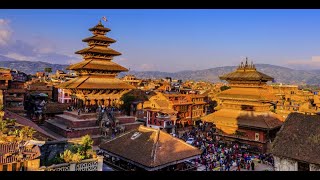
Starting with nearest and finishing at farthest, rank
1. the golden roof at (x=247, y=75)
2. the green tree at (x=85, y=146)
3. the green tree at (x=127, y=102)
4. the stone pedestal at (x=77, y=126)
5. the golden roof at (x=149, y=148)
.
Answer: the green tree at (x=85, y=146)
the golden roof at (x=149, y=148)
the stone pedestal at (x=77, y=126)
the golden roof at (x=247, y=75)
the green tree at (x=127, y=102)

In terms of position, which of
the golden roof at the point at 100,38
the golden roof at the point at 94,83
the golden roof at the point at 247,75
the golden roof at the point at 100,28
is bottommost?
the golden roof at the point at 94,83

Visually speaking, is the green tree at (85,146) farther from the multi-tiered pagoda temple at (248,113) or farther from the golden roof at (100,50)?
the golden roof at (100,50)

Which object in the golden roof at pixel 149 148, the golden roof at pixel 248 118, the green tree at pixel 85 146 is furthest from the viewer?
the golden roof at pixel 248 118

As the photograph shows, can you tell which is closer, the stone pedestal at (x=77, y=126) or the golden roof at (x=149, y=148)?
the golden roof at (x=149, y=148)

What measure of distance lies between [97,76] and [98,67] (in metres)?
1.27

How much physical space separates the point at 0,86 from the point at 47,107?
6853mm

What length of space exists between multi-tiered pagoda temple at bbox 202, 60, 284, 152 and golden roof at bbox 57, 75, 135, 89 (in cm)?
1147

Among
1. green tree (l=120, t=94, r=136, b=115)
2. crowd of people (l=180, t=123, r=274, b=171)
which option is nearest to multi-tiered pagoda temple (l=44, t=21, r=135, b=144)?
crowd of people (l=180, t=123, r=274, b=171)

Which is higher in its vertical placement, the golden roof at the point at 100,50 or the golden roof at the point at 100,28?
the golden roof at the point at 100,28

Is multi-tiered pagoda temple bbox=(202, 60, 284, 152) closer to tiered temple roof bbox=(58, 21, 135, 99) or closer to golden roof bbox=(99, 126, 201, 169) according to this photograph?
golden roof bbox=(99, 126, 201, 169)

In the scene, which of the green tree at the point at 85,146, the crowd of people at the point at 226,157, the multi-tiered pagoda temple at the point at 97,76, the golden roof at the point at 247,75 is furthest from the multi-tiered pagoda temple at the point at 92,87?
the green tree at the point at 85,146

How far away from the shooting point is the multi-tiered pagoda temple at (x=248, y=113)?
2683 cm

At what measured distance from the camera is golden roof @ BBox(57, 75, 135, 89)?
30.6 m

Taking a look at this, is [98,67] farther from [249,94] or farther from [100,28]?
[249,94]
